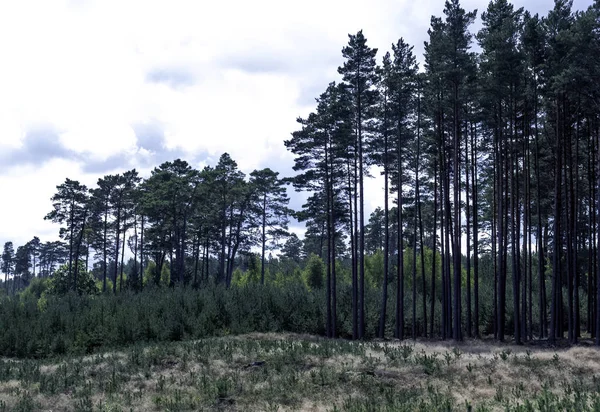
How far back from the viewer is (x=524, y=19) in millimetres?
24938

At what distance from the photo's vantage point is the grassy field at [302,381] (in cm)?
1192

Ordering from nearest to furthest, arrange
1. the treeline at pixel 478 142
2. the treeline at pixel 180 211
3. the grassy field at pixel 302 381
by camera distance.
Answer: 1. the grassy field at pixel 302 381
2. the treeline at pixel 478 142
3. the treeline at pixel 180 211

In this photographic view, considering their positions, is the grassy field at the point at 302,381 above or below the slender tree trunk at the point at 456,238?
below

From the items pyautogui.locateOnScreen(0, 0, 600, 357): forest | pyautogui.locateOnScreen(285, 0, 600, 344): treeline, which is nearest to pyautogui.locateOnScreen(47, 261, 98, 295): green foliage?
pyautogui.locateOnScreen(0, 0, 600, 357): forest

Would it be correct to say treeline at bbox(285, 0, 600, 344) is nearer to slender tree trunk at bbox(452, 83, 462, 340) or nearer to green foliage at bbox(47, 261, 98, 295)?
slender tree trunk at bbox(452, 83, 462, 340)

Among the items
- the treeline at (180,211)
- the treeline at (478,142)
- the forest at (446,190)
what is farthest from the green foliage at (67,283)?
the treeline at (478,142)

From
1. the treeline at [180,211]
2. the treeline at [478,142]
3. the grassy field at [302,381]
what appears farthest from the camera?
the treeline at [180,211]

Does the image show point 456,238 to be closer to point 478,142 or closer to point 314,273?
point 478,142

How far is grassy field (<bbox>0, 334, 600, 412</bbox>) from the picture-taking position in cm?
1192

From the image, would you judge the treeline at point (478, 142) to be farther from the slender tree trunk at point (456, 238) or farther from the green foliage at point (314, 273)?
the green foliage at point (314, 273)

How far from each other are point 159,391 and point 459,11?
23.1 metres

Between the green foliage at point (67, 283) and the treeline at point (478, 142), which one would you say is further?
the green foliage at point (67, 283)

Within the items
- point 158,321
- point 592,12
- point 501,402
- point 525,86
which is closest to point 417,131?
point 525,86

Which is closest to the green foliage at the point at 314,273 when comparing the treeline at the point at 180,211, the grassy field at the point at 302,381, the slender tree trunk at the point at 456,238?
the treeline at the point at 180,211
